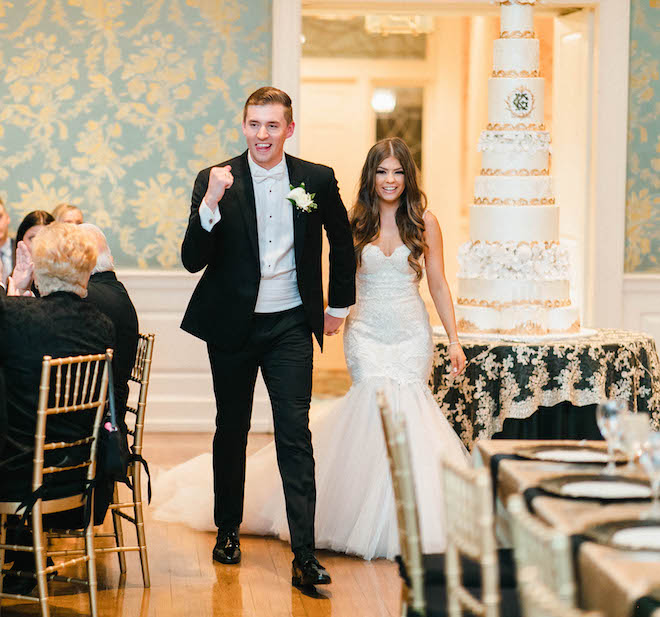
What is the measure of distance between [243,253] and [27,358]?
3.14ft

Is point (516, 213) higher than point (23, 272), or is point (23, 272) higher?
point (516, 213)

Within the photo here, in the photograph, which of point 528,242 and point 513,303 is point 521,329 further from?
point 528,242

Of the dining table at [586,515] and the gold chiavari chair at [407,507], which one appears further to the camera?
the gold chiavari chair at [407,507]

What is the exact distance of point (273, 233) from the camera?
161 inches

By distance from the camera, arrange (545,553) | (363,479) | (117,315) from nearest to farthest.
Result: 1. (545,553)
2. (117,315)
3. (363,479)

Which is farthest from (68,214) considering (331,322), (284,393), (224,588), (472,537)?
(472,537)

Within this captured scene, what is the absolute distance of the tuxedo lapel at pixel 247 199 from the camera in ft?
13.2

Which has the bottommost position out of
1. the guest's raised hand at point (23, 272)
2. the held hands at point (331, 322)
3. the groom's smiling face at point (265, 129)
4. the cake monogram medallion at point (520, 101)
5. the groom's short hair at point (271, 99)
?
the held hands at point (331, 322)

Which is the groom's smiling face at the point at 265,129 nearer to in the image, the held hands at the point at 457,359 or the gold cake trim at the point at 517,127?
the held hands at the point at 457,359

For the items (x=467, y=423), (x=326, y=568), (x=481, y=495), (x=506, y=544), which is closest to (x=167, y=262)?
(x=467, y=423)

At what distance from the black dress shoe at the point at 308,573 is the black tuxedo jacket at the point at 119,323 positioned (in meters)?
0.81

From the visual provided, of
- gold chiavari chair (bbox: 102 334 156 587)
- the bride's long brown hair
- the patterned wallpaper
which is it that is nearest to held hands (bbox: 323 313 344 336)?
the bride's long brown hair

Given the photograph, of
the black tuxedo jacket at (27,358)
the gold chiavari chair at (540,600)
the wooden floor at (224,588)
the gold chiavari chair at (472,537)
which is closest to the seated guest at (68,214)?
the wooden floor at (224,588)

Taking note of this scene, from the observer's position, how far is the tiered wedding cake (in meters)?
5.17
